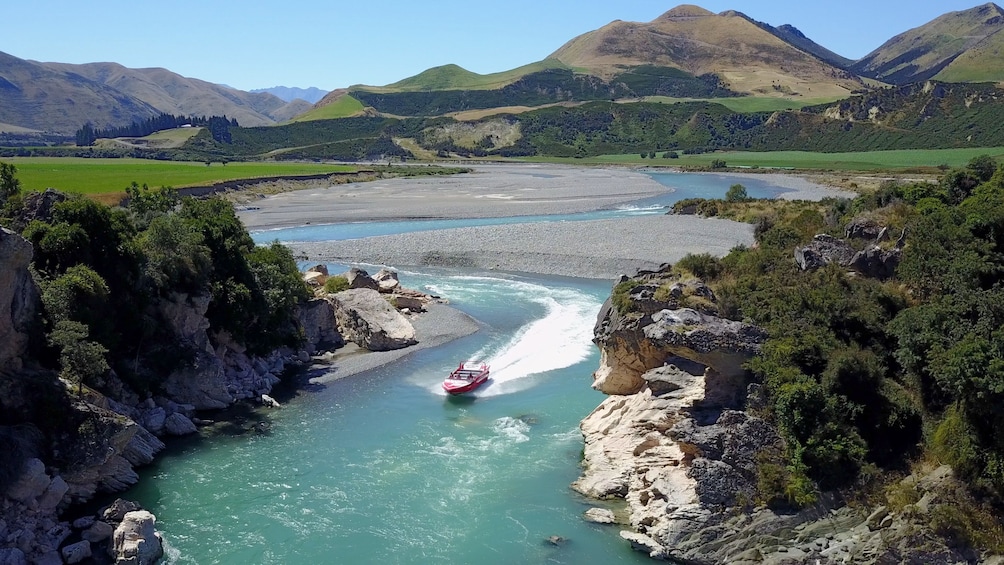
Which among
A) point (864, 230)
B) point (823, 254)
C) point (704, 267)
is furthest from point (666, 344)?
point (864, 230)

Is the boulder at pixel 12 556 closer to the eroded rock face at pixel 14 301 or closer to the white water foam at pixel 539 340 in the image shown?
the eroded rock face at pixel 14 301

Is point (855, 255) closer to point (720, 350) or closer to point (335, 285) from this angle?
point (720, 350)

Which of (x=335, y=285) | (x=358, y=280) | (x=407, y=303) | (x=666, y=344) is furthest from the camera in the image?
(x=358, y=280)

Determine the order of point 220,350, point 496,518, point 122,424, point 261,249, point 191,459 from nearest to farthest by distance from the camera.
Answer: point 496,518, point 122,424, point 191,459, point 220,350, point 261,249

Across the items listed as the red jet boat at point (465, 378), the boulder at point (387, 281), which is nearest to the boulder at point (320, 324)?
the boulder at point (387, 281)

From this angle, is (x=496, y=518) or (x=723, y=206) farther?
(x=723, y=206)

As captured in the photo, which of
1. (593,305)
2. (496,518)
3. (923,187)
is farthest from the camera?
(593,305)

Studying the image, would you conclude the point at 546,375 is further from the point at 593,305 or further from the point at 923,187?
the point at 923,187

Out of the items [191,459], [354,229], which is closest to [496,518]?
[191,459]

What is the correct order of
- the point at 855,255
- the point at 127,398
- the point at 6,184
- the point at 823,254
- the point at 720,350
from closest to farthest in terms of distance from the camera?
the point at 720,350, the point at 855,255, the point at 823,254, the point at 127,398, the point at 6,184
